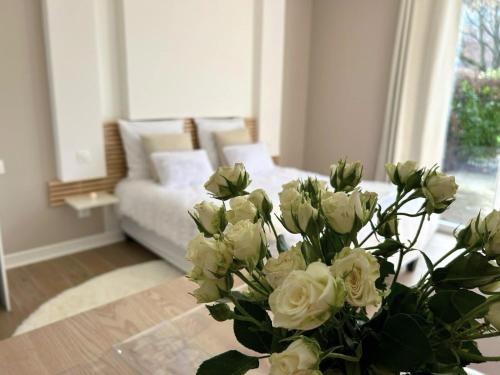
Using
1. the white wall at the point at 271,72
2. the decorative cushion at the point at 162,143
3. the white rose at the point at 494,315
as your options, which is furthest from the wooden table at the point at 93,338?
the white wall at the point at 271,72

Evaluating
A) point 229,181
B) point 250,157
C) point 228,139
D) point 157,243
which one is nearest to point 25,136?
point 157,243

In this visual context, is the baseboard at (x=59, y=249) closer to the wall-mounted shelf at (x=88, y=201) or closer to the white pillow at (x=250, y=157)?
the wall-mounted shelf at (x=88, y=201)

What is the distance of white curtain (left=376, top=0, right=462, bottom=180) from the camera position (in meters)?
3.76

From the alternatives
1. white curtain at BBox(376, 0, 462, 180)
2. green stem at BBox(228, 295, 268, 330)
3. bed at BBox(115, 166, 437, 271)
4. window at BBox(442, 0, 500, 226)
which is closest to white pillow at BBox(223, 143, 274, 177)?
bed at BBox(115, 166, 437, 271)

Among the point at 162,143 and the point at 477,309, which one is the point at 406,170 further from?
the point at 162,143

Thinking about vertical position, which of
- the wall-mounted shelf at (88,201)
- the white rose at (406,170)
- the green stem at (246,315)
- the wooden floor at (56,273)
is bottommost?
the wooden floor at (56,273)

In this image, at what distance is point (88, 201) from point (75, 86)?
86cm

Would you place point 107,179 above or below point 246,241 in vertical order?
below

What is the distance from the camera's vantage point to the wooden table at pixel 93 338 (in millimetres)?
871

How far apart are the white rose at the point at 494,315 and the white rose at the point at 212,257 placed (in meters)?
0.30

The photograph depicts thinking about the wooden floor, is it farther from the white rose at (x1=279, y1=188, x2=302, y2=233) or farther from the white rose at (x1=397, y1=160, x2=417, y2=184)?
the white rose at (x1=397, y1=160, x2=417, y2=184)

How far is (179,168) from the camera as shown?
322 centimetres

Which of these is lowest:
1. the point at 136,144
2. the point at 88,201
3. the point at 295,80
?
the point at 88,201

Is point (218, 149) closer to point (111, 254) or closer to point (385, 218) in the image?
point (111, 254)
